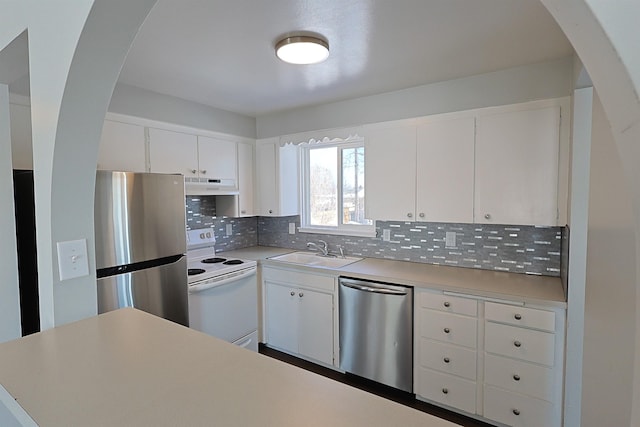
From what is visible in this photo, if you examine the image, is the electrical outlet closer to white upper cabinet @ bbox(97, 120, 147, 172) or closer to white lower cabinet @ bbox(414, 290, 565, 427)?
white lower cabinet @ bbox(414, 290, 565, 427)

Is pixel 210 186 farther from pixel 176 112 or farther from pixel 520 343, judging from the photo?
pixel 520 343

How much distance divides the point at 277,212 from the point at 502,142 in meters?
2.14

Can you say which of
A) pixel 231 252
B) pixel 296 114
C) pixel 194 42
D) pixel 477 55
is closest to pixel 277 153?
pixel 296 114

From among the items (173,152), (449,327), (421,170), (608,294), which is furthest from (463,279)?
(173,152)

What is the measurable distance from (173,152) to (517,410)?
3077mm

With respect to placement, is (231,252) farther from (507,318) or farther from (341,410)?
(341,410)

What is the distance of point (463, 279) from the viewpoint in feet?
7.59

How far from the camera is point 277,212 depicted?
11.4 feet

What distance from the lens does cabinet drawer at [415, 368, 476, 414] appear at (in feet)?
7.07

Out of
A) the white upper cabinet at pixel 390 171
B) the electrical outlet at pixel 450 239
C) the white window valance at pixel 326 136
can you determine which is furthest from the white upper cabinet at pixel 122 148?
the electrical outlet at pixel 450 239

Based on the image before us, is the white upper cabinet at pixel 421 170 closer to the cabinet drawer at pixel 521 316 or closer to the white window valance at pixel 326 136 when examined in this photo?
the white window valance at pixel 326 136

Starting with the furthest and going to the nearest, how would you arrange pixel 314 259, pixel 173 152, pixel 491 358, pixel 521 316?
pixel 314 259 < pixel 173 152 < pixel 491 358 < pixel 521 316

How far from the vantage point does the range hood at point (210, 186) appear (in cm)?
288

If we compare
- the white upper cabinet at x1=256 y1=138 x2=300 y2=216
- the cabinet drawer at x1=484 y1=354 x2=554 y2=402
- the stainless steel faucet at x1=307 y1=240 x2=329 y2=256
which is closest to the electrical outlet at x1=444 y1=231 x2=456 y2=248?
the cabinet drawer at x1=484 y1=354 x2=554 y2=402
